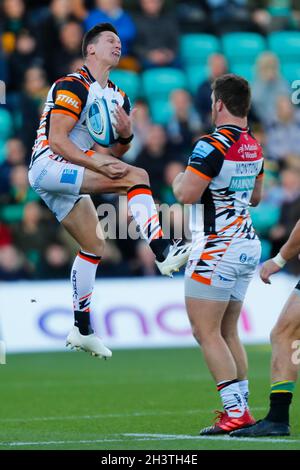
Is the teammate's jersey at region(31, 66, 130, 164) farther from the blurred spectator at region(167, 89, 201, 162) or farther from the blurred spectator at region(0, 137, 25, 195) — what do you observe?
the blurred spectator at region(167, 89, 201, 162)

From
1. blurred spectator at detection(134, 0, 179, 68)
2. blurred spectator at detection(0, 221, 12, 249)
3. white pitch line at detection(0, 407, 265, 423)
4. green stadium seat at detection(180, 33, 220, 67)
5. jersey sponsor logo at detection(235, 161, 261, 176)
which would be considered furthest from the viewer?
green stadium seat at detection(180, 33, 220, 67)

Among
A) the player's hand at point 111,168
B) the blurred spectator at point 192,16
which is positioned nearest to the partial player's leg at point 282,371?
the player's hand at point 111,168

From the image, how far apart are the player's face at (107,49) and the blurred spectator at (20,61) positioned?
31.3 feet

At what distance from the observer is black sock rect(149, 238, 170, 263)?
9.55 meters

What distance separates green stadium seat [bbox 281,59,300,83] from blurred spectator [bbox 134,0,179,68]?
89.0 inches

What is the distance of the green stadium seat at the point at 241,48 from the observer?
22.2 meters

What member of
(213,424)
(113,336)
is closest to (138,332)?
(113,336)

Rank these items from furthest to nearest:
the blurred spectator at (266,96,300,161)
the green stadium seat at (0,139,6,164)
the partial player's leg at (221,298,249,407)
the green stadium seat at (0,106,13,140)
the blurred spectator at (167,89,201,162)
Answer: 1. the blurred spectator at (266,96,300,161)
2. the green stadium seat at (0,106,13,140)
3. the blurred spectator at (167,89,201,162)
4. the green stadium seat at (0,139,6,164)
5. the partial player's leg at (221,298,249,407)

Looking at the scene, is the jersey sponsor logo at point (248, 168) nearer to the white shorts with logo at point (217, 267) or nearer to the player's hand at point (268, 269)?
the white shorts with logo at point (217, 267)

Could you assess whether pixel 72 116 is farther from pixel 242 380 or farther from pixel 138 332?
pixel 138 332

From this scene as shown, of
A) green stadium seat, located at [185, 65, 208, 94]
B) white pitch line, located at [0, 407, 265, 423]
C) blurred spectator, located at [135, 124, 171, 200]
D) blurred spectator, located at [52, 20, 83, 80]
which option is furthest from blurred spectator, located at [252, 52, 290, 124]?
white pitch line, located at [0, 407, 265, 423]

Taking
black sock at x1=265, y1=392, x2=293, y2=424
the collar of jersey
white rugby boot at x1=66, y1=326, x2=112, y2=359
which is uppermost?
the collar of jersey

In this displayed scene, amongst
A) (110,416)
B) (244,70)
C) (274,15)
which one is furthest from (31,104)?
(110,416)

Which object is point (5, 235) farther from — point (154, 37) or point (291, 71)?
point (291, 71)
